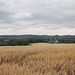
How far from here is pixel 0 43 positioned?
61.0 metres

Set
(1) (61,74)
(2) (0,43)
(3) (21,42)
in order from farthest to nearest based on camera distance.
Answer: (3) (21,42)
(2) (0,43)
(1) (61,74)

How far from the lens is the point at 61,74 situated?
2.94 metres

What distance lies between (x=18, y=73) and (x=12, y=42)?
207ft

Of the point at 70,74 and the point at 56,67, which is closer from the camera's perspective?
the point at 70,74

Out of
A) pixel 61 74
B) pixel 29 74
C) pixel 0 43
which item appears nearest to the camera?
pixel 29 74

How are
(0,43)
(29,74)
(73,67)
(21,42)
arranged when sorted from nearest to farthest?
(29,74) < (73,67) < (0,43) < (21,42)

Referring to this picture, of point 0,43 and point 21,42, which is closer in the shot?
point 0,43

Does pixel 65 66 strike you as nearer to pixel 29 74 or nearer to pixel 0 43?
pixel 29 74

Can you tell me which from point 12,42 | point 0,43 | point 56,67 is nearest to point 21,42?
point 12,42

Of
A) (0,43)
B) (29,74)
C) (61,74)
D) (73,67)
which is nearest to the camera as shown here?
(29,74)

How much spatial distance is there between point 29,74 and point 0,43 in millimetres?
61293

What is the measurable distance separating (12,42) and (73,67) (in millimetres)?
62727

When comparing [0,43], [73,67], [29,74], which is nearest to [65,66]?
[73,67]

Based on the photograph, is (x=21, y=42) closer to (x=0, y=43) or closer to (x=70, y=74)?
(x=0, y=43)
